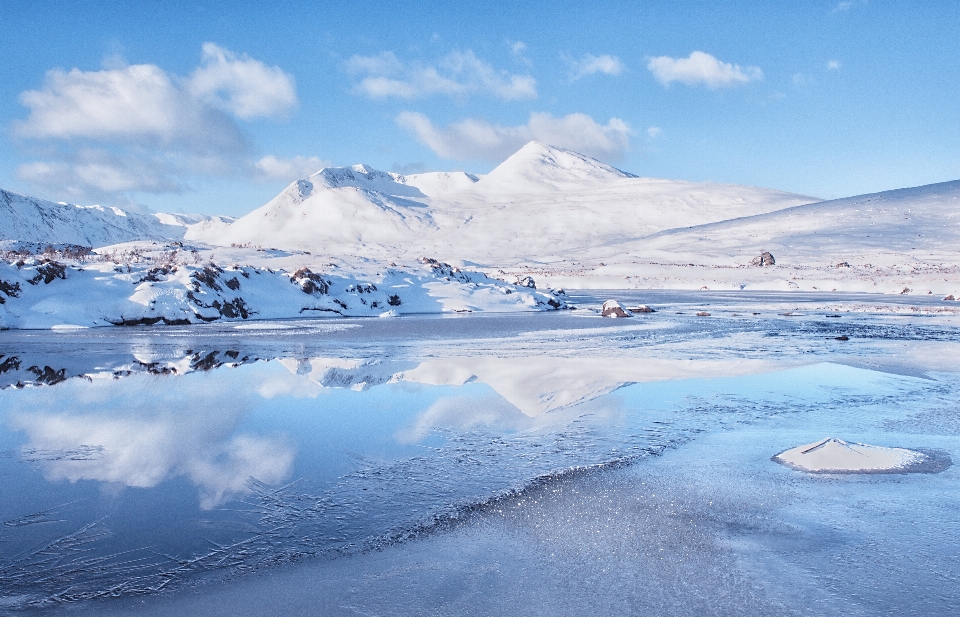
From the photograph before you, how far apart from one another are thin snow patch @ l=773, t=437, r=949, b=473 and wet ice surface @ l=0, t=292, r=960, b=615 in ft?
0.67

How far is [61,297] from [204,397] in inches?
566

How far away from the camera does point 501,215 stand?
123188 millimetres

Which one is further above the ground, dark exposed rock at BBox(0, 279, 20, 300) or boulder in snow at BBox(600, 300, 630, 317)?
dark exposed rock at BBox(0, 279, 20, 300)

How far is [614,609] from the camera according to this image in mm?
3531

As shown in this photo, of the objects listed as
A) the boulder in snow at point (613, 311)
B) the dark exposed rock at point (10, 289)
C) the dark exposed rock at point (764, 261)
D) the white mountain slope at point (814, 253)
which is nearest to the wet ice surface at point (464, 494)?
the dark exposed rock at point (10, 289)

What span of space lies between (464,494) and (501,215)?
119m

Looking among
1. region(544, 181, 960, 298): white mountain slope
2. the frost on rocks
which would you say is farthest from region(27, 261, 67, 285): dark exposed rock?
region(544, 181, 960, 298): white mountain slope

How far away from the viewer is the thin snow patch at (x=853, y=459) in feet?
19.5

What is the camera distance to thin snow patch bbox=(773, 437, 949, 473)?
19.5ft

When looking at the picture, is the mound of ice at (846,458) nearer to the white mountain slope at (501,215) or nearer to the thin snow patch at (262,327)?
the thin snow patch at (262,327)

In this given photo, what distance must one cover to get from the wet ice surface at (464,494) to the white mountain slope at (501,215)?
77934 millimetres

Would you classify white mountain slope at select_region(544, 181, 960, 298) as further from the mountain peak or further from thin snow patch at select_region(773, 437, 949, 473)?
the mountain peak

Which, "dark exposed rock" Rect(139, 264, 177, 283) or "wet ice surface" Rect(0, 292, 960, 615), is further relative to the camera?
"dark exposed rock" Rect(139, 264, 177, 283)

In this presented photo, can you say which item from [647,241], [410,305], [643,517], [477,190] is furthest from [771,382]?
[477,190]
